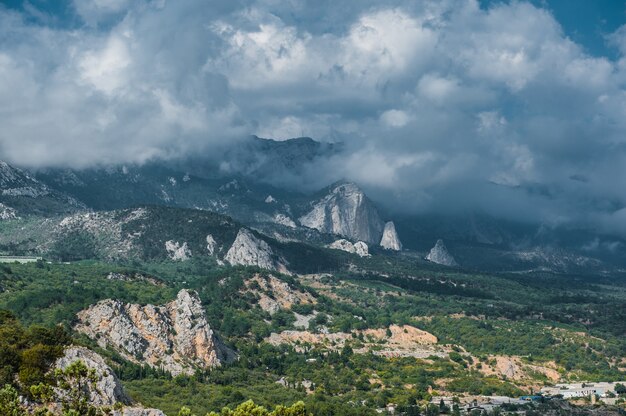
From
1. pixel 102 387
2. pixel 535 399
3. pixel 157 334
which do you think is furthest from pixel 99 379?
pixel 535 399

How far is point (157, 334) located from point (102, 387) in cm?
7244

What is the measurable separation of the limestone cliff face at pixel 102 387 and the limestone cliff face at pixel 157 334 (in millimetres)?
56779

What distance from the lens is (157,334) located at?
146m

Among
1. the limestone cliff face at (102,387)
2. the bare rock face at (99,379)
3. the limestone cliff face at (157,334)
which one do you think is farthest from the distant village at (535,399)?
the bare rock face at (99,379)

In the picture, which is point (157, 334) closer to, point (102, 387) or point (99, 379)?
point (102, 387)

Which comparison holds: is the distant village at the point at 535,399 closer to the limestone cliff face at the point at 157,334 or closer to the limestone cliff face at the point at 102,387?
the limestone cliff face at the point at 157,334

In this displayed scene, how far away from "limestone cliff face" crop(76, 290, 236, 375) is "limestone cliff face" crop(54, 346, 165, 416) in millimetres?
56779

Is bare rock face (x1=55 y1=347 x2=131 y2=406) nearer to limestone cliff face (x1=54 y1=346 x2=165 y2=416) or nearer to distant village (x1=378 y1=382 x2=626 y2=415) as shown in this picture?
limestone cliff face (x1=54 y1=346 x2=165 y2=416)

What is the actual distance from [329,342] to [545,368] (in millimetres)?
48717

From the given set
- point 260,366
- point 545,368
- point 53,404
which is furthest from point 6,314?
point 545,368

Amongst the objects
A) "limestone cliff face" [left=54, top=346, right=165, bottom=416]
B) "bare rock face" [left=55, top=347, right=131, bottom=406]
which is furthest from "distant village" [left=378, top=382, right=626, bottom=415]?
"bare rock face" [left=55, top=347, right=131, bottom=406]

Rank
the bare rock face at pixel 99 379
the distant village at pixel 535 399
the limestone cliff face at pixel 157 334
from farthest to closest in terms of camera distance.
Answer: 1. the limestone cliff face at pixel 157 334
2. the distant village at pixel 535 399
3. the bare rock face at pixel 99 379

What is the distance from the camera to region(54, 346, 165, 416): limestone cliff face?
237ft

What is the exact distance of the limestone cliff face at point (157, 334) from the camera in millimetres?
138625
